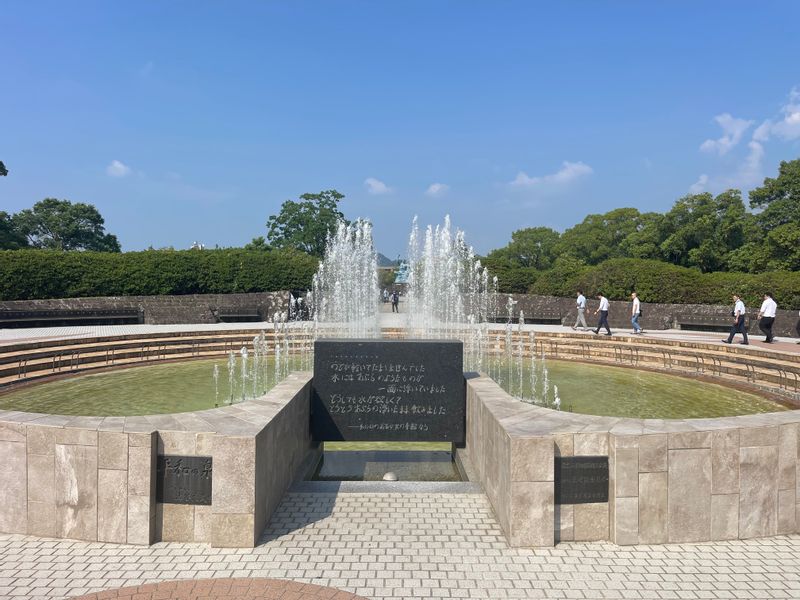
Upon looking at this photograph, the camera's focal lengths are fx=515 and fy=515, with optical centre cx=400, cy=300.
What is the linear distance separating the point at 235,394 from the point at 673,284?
20487 millimetres

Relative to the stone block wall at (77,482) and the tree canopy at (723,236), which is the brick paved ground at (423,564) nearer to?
the stone block wall at (77,482)

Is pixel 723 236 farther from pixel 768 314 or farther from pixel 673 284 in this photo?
pixel 768 314

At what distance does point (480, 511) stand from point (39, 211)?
6006 centimetres

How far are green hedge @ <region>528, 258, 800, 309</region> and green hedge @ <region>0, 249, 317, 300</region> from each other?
14196 mm

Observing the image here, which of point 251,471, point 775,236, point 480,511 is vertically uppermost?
point 775,236

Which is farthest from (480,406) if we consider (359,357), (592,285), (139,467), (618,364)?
(592,285)

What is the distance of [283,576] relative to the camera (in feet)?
11.8

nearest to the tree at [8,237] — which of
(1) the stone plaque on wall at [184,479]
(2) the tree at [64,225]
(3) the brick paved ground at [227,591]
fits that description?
(2) the tree at [64,225]

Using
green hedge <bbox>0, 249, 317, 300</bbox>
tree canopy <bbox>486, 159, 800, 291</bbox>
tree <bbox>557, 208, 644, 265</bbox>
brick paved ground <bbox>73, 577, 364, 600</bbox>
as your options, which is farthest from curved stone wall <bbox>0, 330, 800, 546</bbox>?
tree <bbox>557, 208, 644, 265</bbox>

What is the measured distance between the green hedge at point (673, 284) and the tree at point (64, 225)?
47.7 metres

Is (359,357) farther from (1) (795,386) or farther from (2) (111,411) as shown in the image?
(1) (795,386)

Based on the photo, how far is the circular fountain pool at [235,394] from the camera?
8289 mm

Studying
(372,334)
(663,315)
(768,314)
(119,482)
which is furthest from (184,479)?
(663,315)

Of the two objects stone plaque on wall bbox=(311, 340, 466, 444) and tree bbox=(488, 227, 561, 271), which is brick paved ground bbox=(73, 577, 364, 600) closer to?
stone plaque on wall bbox=(311, 340, 466, 444)
